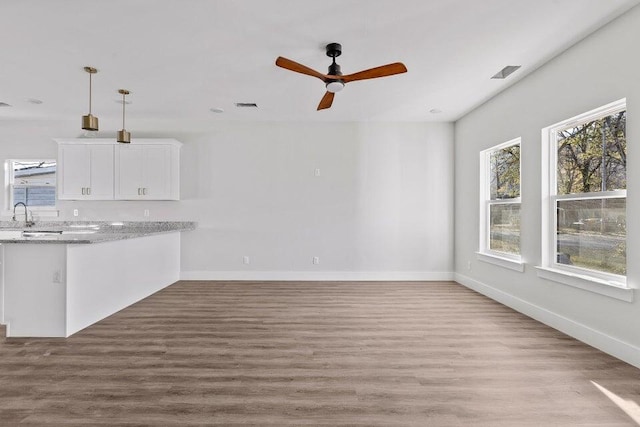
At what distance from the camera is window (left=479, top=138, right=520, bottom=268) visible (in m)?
3.96

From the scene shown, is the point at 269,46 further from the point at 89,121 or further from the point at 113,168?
the point at 113,168

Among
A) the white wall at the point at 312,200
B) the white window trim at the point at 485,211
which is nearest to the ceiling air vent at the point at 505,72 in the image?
the white window trim at the point at 485,211

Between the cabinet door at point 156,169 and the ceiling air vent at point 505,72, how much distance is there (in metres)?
4.81

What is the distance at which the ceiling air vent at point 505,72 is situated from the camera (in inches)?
133

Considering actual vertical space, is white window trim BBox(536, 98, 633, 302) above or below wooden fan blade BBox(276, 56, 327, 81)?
below

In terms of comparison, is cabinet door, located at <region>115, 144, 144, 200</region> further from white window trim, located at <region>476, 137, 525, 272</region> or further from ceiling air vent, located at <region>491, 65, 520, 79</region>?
white window trim, located at <region>476, 137, 525, 272</region>

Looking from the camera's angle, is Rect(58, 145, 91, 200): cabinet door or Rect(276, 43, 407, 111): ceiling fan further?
Rect(58, 145, 91, 200): cabinet door

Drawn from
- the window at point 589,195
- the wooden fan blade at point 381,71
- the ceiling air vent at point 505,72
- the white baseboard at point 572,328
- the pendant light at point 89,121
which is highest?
the ceiling air vent at point 505,72

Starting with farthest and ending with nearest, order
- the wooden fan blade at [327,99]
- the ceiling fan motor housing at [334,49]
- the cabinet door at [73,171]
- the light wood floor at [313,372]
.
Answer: the cabinet door at [73,171] → the wooden fan blade at [327,99] → the ceiling fan motor housing at [334,49] → the light wood floor at [313,372]

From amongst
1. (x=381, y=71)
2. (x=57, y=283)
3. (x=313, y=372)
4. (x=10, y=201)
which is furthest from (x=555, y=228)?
(x=10, y=201)

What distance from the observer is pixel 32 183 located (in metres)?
5.38

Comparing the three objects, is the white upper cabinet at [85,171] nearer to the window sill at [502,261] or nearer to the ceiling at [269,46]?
the ceiling at [269,46]

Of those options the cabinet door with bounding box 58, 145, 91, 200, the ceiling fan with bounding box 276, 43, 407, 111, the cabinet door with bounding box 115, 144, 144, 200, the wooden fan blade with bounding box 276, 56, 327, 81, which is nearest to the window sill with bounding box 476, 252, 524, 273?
the ceiling fan with bounding box 276, 43, 407, 111

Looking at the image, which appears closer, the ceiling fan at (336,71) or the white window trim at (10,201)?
the ceiling fan at (336,71)
